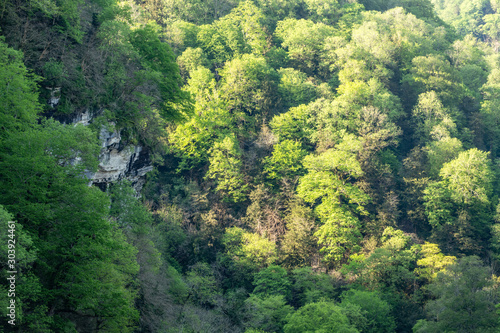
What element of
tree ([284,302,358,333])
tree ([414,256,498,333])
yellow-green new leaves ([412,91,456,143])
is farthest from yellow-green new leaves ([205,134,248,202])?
yellow-green new leaves ([412,91,456,143])

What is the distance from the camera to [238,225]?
42375 mm

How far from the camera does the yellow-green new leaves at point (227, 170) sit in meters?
44.2

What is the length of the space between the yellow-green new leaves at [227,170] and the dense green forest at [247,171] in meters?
0.22

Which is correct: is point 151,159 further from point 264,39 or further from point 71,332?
point 264,39

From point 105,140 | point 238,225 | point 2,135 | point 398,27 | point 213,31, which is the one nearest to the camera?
point 2,135

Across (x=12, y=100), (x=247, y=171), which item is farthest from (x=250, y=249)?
(x=12, y=100)

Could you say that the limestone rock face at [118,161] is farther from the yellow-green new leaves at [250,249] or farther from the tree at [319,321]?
the tree at [319,321]

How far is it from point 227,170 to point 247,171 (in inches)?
93.5

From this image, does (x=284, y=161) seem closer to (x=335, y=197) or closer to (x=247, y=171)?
(x=247, y=171)

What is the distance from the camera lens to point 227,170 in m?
44.5

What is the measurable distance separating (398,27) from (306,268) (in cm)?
4281

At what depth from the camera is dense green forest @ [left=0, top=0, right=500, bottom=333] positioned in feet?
56.7

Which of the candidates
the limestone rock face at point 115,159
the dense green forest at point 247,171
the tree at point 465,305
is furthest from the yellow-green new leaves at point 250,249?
the tree at point 465,305

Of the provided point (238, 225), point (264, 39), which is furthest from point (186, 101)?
point (264, 39)
